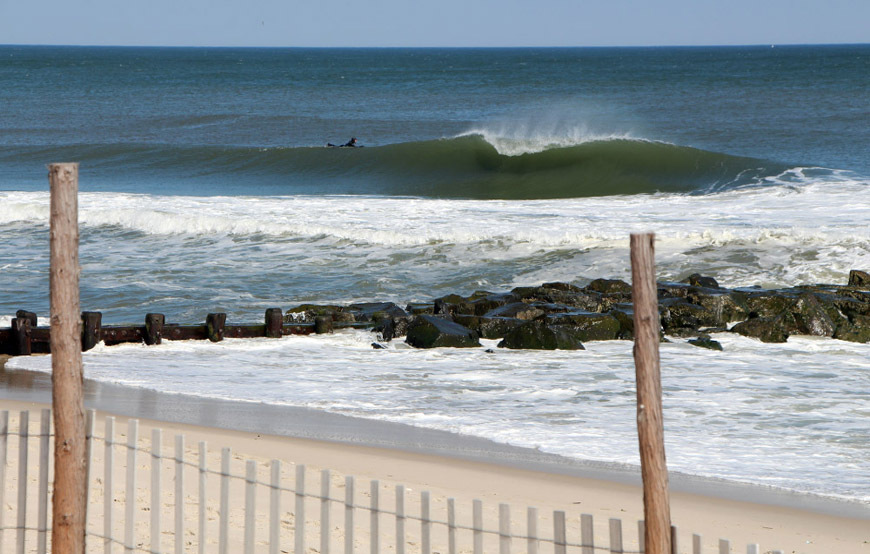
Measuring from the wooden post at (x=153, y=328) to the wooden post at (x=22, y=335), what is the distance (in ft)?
4.19

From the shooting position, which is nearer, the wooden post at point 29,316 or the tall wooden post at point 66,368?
the tall wooden post at point 66,368

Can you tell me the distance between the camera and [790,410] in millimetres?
9508

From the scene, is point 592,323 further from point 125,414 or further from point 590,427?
point 125,414

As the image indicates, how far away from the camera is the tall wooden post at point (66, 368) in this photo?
4.64 meters

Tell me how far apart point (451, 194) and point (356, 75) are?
73.4m

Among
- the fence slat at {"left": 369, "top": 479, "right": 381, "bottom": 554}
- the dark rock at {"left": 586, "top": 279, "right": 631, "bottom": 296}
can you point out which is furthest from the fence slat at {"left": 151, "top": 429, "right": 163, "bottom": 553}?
the dark rock at {"left": 586, "top": 279, "right": 631, "bottom": 296}

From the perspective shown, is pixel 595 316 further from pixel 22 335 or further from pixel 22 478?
pixel 22 478

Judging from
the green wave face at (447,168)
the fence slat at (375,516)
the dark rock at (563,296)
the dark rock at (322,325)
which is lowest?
the fence slat at (375,516)

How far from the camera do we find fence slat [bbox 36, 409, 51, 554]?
5047 millimetres

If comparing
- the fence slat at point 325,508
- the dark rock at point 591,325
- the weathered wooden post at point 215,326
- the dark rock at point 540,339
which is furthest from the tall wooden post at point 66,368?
the dark rock at point 591,325

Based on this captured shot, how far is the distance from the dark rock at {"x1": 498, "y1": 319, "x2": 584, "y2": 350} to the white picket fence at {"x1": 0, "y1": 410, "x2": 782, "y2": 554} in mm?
5152

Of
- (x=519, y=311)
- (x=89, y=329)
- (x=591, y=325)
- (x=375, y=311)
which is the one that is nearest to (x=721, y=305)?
(x=591, y=325)

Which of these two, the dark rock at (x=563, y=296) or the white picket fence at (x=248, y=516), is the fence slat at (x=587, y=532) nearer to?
the white picket fence at (x=248, y=516)

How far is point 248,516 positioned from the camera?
4.70m
